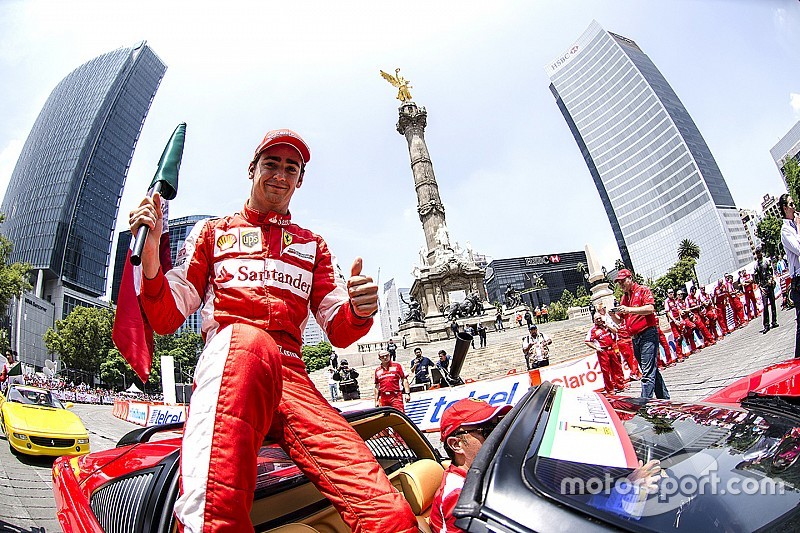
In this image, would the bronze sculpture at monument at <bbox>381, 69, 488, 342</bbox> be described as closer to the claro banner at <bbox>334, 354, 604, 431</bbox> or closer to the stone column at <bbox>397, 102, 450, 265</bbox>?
the stone column at <bbox>397, 102, 450, 265</bbox>

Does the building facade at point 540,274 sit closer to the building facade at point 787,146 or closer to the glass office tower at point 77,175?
the building facade at point 787,146

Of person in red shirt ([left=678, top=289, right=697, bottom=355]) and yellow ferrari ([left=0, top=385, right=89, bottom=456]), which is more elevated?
yellow ferrari ([left=0, top=385, right=89, bottom=456])

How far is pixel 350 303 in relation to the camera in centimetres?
199

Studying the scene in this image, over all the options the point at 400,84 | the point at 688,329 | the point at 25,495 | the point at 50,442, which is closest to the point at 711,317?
the point at 688,329

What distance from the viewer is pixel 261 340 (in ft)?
5.08

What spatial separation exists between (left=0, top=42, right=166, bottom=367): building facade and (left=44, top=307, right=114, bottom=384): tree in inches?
687

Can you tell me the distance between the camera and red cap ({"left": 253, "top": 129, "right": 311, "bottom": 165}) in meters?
2.10

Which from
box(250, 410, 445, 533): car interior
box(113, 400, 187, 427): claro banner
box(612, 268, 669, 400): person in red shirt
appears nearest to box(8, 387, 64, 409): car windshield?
box(113, 400, 187, 427): claro banner

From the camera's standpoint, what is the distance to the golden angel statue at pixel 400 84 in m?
40.7

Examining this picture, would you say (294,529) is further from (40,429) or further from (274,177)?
(40,429)

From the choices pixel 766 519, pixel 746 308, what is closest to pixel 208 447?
pixel 766 519

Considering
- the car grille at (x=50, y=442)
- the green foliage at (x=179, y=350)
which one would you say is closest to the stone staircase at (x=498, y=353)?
the car grille at (x=50, y=442)

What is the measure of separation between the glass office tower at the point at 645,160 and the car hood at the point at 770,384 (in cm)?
10368

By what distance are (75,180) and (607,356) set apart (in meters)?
86.6
